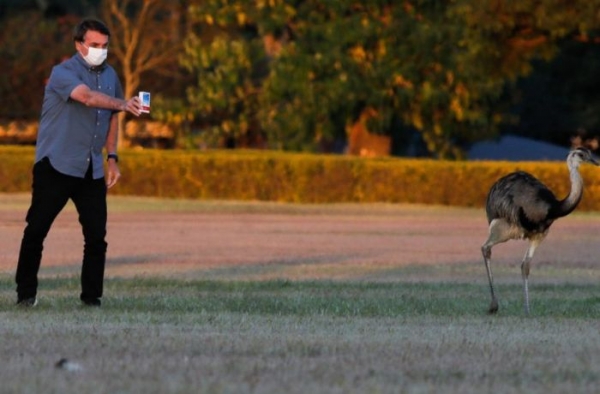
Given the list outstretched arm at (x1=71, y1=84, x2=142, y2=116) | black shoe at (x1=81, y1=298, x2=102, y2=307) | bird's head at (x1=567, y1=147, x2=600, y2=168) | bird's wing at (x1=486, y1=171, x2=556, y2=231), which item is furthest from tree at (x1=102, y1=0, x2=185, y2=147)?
outstretched arm at (x1=71, y1=84, x2=142, y2=116)

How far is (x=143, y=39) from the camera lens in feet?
205

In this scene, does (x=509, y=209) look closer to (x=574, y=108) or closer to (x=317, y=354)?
(x=317, y=354)

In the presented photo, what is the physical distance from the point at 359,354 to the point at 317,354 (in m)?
0.25

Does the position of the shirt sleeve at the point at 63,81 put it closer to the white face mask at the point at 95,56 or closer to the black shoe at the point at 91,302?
the white face mask at the point at 95,56

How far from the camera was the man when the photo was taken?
13.3 metres

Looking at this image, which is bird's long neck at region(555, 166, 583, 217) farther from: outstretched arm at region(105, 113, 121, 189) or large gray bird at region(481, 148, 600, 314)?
outstretched arm at region(105, 113, 121, 189)

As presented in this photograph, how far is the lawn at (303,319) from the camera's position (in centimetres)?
906

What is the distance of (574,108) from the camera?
69.4 metres

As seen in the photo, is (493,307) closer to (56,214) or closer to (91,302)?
(91,302)

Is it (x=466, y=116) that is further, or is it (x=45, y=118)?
(x=466, y=116)

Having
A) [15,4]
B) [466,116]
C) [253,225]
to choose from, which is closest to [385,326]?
[253,225]

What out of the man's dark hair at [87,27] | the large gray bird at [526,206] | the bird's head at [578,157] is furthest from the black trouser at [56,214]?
the bird's head at [578,157]

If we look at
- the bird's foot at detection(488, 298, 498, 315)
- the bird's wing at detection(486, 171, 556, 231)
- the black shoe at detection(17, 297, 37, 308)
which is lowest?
the black shoe at detection(17, 297, 37, 308)

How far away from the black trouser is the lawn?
0.84 feet
